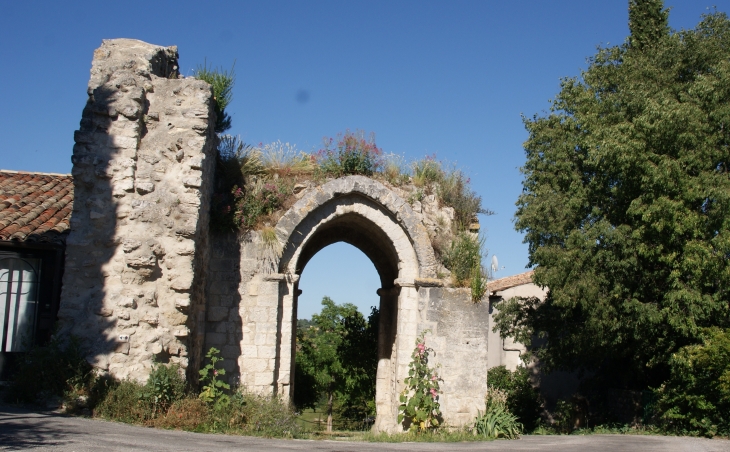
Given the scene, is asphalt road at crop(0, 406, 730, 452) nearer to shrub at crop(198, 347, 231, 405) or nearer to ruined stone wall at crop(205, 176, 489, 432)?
shrub at crop(198, 347, 231, 405)

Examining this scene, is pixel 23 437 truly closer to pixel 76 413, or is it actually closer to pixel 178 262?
pixel 76 413

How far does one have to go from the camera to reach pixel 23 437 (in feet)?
18.1

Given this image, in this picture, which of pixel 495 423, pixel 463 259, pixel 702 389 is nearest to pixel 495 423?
pixel 495 423

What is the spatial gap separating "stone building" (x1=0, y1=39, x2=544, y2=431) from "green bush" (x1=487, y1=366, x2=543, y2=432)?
31.3 ft

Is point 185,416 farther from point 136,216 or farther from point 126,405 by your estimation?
point 136,216

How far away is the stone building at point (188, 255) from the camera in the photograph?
829cm

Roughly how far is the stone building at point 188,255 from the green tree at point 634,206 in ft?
13.2

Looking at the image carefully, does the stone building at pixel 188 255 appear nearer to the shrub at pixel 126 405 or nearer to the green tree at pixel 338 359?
the shrub at pixel 126 405

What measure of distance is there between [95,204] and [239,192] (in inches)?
96.5

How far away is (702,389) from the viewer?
11414 mm

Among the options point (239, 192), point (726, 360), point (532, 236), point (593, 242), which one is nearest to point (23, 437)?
point (239, 192)

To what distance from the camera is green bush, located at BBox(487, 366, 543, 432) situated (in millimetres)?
20031

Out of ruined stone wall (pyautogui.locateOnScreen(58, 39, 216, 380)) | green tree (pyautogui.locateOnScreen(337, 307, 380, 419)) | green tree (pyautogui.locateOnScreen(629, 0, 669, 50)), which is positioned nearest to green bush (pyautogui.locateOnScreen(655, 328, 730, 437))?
green tree (pyautogui.locateOnScreen(337, 307, 380, 419))

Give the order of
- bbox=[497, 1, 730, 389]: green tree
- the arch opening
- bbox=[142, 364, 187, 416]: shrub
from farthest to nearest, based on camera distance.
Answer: bbox=[497, 1, 730, 389]: green tree → the arch opening → bbox=[142, 364, 187, 416]: shrub
